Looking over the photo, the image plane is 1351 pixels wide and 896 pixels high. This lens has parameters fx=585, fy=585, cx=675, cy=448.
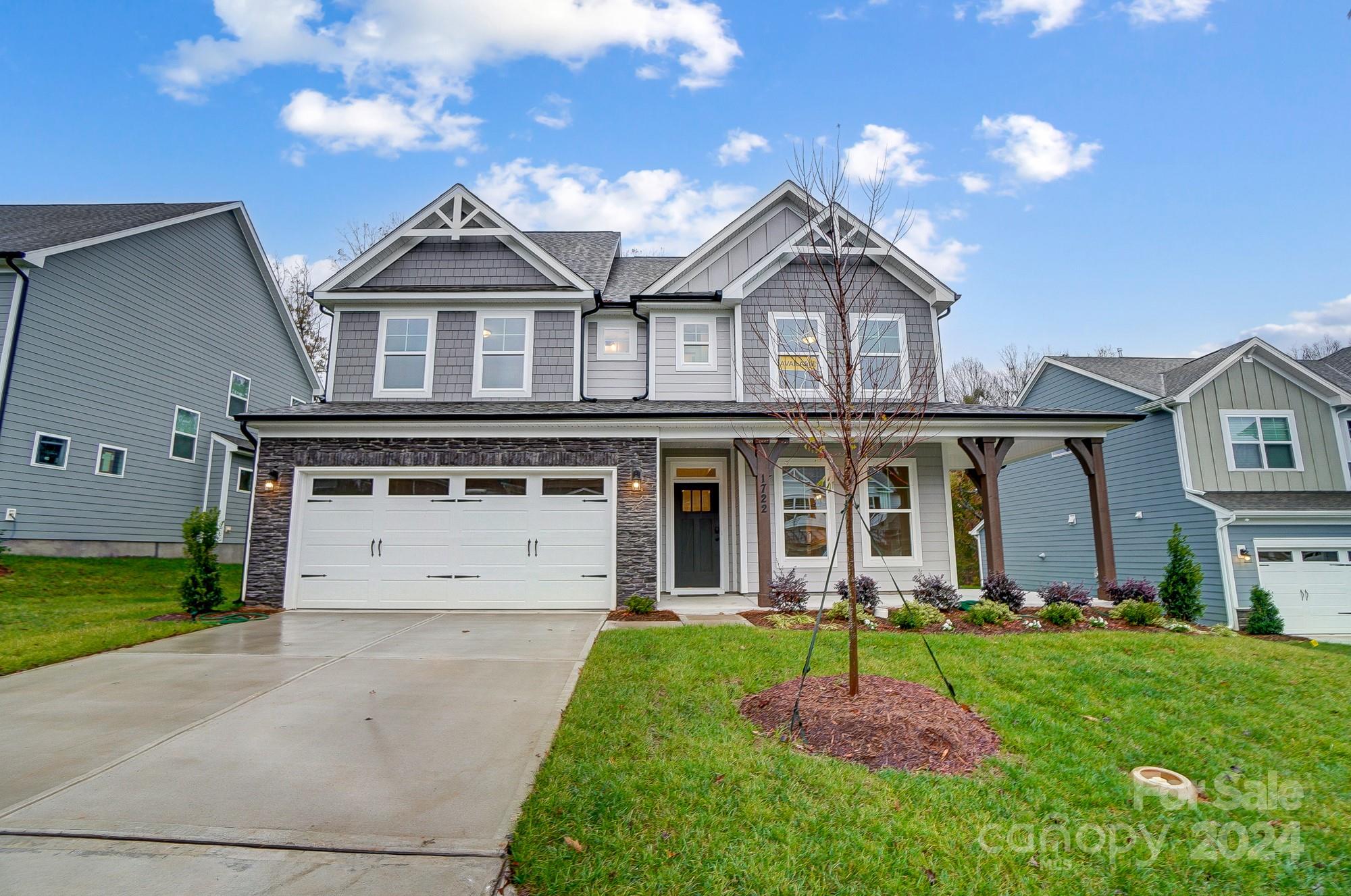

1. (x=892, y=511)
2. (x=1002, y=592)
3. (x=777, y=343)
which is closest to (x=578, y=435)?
(x=777, y=343)

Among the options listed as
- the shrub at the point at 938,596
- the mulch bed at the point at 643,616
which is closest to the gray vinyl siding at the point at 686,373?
the mulch bed at the point at 643,616

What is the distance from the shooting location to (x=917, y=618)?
7574 mm

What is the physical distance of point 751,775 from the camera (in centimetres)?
334

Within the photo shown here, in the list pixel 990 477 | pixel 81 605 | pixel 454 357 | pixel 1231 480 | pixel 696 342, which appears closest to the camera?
pixel 81 605

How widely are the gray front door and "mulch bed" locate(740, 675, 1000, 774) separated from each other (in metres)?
6.33

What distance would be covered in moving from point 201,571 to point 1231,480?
19517 mm

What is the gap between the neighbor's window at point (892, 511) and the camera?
10.8m

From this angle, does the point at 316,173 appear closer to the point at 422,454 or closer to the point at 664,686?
the point at 422,454

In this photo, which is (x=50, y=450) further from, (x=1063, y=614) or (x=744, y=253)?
Answer: (x=1063, y=614)

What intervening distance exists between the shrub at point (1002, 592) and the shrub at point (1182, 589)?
2269 mm

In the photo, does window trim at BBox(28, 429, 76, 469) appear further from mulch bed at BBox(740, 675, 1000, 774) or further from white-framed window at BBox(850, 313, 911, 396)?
Answer: white-framed window at BBox(850, 313, 911, 396)

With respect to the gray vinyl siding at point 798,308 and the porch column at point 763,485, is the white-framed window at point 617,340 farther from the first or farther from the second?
the porch column at point 763,485

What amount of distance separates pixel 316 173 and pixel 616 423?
14517 mm

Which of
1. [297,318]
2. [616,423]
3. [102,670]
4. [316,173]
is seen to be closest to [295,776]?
[102,670]
